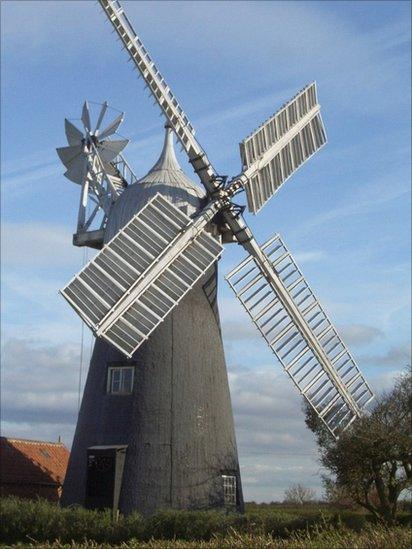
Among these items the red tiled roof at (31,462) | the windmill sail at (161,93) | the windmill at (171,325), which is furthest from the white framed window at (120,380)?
the red tiled roof at (31,462)

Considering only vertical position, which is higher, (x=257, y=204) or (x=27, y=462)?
(x=257, y=204)

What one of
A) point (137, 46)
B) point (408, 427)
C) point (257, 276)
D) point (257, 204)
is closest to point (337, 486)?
point (408, 427)

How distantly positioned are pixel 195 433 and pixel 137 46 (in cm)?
864

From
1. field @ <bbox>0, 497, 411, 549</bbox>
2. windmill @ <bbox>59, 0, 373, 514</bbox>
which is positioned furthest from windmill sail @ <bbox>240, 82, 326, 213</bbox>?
field @ <bbox>0, 497, 411, 549</bbox>

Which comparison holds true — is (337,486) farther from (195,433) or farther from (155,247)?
(155,247)

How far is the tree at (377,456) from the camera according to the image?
18438 millimetres

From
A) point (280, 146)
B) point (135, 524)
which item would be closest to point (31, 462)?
point (135, 524)

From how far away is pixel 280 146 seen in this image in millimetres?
20562

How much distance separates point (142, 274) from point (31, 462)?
12.3 meters

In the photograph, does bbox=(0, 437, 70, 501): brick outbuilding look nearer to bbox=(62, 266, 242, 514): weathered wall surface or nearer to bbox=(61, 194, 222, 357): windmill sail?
bbox=(62, 266, 242, 514): weathered wall surface

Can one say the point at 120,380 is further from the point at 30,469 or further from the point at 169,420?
the point at 30,469

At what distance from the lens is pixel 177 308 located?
1872 cm

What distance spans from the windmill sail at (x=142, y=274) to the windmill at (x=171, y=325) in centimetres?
2

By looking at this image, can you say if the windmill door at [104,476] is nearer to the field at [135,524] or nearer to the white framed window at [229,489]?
the field at [135,524]
